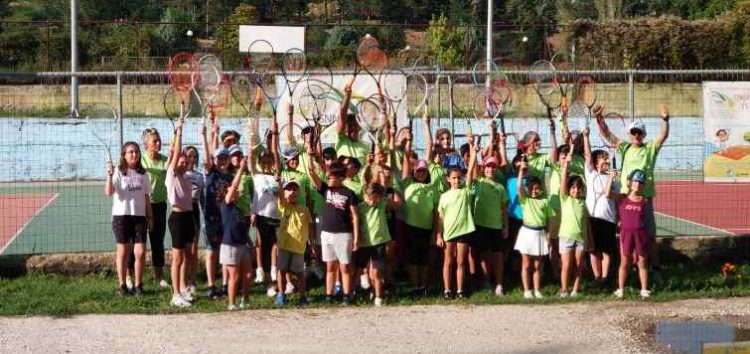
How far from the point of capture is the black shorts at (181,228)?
9.91 meters

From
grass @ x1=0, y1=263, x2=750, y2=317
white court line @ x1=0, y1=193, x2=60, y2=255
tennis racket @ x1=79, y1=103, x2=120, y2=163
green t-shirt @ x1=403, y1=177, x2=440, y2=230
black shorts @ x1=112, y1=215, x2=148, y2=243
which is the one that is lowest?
grass @ x1=0, y1=263, x2=750, y2=317

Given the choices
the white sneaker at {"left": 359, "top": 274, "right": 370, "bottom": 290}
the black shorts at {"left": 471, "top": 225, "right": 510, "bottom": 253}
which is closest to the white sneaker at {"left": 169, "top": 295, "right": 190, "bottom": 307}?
the white sneaker at {"left": 359, "top": 274, "right": 370, "bottom": 290}

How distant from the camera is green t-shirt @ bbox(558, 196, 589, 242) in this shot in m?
10.2

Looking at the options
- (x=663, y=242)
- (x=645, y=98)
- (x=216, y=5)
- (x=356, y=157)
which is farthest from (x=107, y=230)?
(x=216, y=5)

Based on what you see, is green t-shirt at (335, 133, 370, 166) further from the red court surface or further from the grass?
the red court surface

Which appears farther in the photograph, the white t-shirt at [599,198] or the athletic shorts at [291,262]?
the white t-shirt at [599,198]

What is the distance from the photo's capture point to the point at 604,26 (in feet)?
114

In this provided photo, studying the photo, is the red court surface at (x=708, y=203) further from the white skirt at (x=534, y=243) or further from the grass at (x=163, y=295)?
the white skirt at (x=534, y=243)

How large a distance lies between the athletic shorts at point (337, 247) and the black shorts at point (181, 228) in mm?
1305

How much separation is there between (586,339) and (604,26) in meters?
27.4

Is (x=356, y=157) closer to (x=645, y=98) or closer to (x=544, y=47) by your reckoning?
(x=645, y=98)

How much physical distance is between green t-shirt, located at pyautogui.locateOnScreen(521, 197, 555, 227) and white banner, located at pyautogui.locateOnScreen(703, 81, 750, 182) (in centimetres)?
339

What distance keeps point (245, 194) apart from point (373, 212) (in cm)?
126

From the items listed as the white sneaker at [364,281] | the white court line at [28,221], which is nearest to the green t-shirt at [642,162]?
the white sneaker at [364,281]
